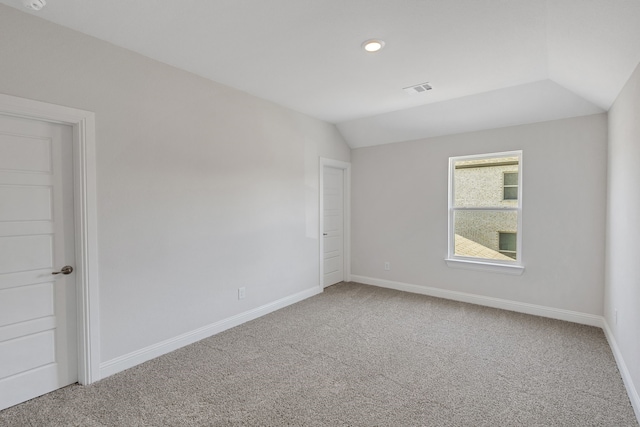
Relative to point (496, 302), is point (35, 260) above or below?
above

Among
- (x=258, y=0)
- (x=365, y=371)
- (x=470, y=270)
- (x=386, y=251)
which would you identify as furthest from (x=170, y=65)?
(x=470, y=270)

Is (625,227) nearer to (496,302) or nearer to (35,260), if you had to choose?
(496,302)

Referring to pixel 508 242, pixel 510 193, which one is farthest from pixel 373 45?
pixel 508 242

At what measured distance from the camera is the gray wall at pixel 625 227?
212 cm

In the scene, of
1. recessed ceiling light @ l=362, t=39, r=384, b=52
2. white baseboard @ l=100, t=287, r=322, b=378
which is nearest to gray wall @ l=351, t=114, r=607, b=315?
white baseboard @ l=100, t=287, r=322, b=378

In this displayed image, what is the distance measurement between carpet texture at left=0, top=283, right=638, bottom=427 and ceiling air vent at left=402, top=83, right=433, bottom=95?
8.37 feet

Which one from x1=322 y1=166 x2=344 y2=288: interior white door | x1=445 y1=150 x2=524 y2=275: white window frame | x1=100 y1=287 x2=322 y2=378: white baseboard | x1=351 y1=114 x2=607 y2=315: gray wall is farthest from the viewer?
x1=322 y1=166 x2=344 y2=288: interior white door

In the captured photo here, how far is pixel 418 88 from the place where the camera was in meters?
3.31

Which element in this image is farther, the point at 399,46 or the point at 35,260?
the point at 399,46

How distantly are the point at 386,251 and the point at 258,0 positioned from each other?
3831mm

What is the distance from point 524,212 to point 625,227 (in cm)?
132

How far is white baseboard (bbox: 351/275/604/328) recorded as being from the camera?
11.3 feet

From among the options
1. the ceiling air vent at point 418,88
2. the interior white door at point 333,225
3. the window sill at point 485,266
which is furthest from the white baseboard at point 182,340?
the ceiling air vent at point 418,88

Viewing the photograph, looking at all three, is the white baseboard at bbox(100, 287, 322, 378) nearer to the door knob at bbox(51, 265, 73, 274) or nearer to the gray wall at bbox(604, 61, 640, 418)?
the door knob at bbox(51, 265, 73, 274)
